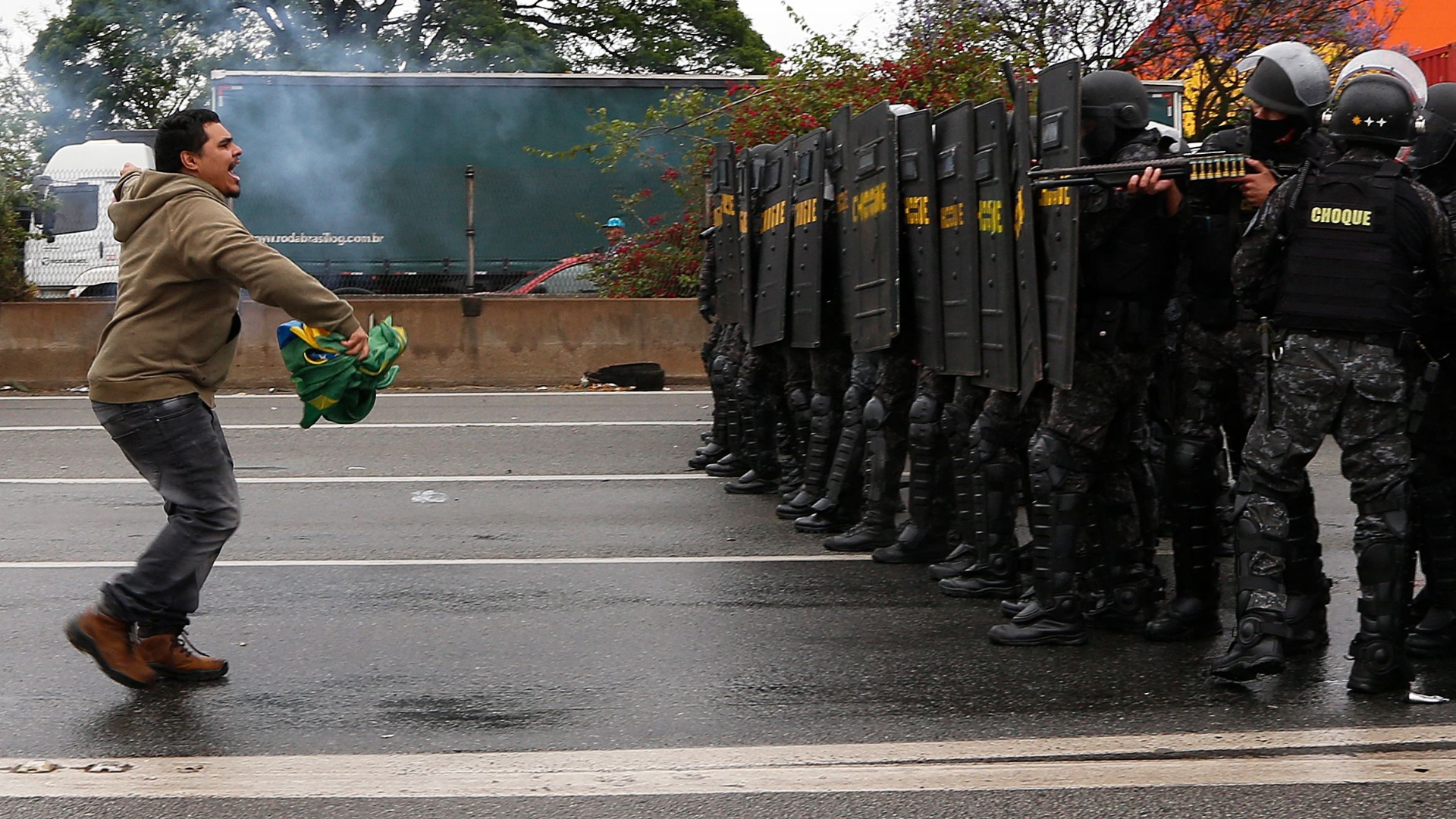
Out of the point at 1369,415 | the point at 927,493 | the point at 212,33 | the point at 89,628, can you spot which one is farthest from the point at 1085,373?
the point at 212,33

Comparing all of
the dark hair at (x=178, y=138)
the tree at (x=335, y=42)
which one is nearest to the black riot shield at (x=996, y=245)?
the dark hair at (x=178, y=138)

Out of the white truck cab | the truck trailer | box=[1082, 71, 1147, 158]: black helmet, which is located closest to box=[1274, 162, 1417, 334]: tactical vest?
box=[1082, 71, 1147, 158]: black helmet

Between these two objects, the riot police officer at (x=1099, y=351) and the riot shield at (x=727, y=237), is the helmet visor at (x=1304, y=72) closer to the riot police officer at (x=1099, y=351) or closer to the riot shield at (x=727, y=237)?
the riot police officer at (x=1099, y=351)

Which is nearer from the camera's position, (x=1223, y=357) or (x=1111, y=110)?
(x=1111, y=110)

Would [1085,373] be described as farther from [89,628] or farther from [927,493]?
[89,628]

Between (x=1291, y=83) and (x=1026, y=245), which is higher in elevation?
(x=1291, y=83)

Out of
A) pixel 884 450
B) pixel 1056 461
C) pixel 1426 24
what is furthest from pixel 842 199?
pixel 1426 24

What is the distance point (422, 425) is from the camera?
1271 cm

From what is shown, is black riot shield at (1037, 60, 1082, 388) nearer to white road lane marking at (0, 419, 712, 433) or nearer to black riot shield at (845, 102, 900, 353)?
black riot shield at (845, 102, 900, 353)

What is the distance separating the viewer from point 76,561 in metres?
7.28

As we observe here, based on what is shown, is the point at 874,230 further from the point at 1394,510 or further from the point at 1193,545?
the point at 1394,510

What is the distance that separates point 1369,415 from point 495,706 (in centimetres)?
265

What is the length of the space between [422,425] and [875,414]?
603 cm

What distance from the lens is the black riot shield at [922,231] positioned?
6566 millimetres
